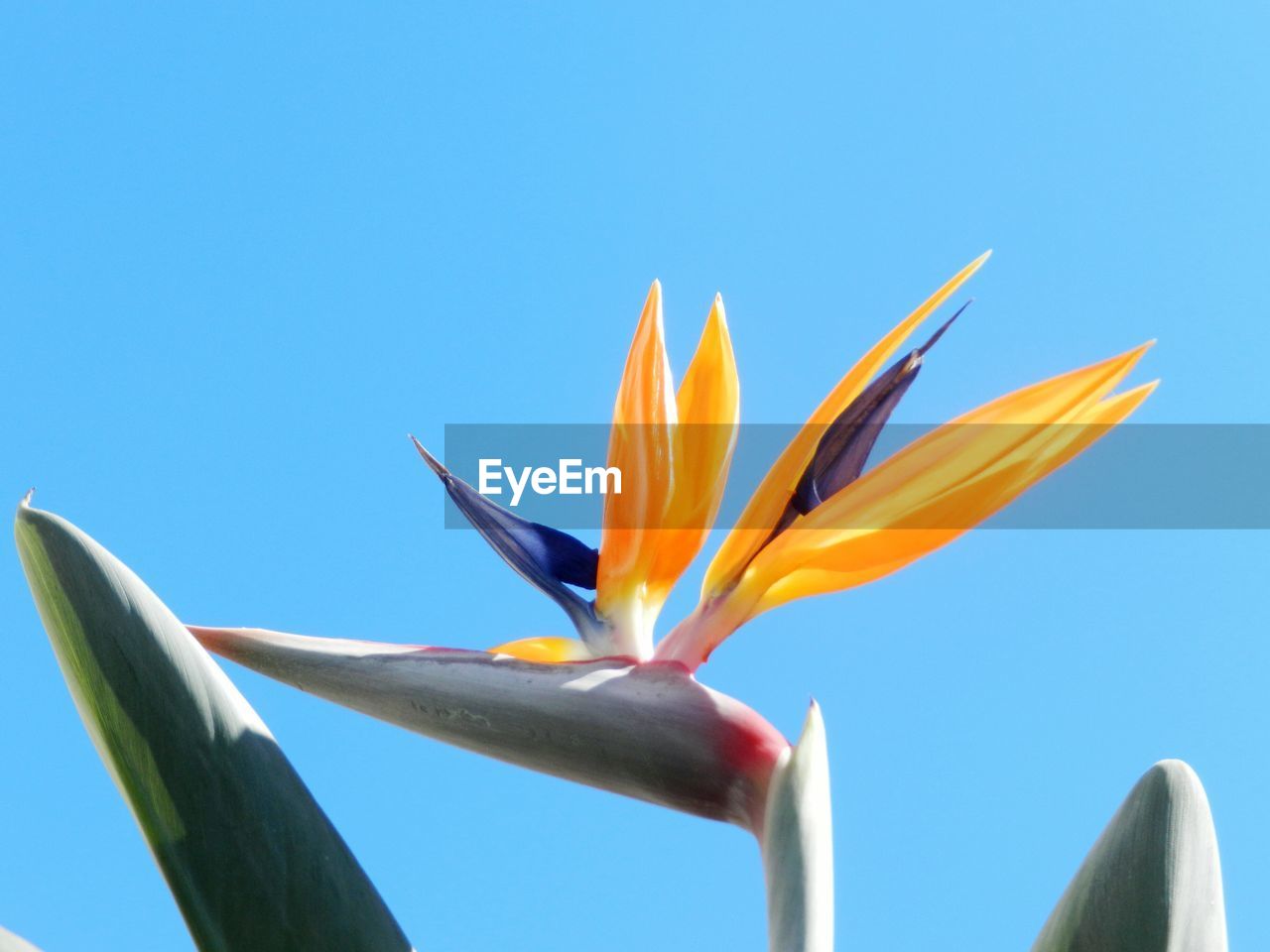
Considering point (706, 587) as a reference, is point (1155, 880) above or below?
below

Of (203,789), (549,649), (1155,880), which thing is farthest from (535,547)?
(1155,880)

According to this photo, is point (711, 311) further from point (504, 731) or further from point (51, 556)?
point (51, 556)

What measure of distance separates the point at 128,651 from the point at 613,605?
30 cm

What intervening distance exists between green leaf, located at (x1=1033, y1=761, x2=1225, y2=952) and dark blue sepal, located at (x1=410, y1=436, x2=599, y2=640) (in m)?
0.35

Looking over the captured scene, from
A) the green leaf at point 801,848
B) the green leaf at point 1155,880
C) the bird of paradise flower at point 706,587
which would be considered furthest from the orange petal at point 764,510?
the green leaf at point 1155,880

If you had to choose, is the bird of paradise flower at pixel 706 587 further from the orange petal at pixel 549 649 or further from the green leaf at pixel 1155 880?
the green leaf at pixel 1155 880

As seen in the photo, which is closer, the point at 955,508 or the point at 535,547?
the point at 955,508

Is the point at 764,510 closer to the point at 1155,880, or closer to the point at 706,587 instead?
the point at 706,587

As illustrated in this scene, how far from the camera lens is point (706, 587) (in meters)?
0.79

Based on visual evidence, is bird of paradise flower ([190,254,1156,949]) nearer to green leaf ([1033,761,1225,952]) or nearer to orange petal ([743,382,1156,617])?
orange petal ([743,382,1156,617])

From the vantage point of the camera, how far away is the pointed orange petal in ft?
2.67

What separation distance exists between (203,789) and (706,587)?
31cm

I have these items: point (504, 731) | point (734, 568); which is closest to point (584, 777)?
point (504, 731)

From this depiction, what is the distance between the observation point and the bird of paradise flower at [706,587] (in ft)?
2.15
